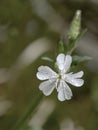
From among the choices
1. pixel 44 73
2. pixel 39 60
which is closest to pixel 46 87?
pixel 44 73

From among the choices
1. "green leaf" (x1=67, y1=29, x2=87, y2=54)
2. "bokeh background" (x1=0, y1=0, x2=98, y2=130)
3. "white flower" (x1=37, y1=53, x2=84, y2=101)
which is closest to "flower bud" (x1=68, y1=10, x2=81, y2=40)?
"green leaf" (x1=67, y1=29, x2=87, y2=54)

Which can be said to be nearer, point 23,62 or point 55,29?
point 23,62

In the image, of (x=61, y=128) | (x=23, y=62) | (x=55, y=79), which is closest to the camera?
(x=55, y=79)

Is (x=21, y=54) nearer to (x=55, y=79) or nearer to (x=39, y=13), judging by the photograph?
(x=39, y=13)

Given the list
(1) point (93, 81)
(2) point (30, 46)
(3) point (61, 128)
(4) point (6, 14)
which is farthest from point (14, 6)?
(3) point (61, 128)

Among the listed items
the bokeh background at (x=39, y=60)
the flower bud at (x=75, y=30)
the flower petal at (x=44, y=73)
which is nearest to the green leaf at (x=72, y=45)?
the flower bud at (x=75, y=30)

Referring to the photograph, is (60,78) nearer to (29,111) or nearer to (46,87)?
(46,87)
